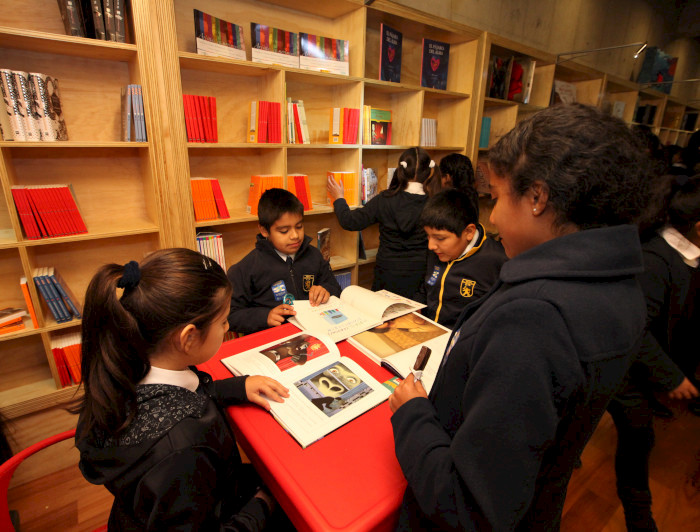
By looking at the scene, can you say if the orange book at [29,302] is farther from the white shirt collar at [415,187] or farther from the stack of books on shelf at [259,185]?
the white shirt collar at [415,187]

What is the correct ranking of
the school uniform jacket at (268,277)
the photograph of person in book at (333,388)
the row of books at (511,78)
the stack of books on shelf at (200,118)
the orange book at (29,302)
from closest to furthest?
the photograph of person in book at (333,388)
the orange book at (29,302)
the school uniform jacket at (268,277)
the stack of books on shelf at (200,118)
the row of books at (511,78)

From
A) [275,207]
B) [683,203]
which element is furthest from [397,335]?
[683,203]

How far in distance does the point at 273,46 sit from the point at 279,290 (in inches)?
57.3

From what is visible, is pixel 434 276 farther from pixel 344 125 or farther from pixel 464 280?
pixel 344 125

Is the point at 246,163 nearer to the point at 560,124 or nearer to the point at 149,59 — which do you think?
the point at 149,59

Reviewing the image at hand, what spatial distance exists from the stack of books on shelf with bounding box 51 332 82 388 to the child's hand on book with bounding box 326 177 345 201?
5.76 ft

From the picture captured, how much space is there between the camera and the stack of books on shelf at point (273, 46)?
6.86 ft

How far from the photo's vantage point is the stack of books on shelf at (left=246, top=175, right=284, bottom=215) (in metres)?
2.27

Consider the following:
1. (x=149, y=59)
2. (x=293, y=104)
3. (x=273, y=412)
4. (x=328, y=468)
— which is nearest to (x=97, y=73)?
(x=149, y=59)

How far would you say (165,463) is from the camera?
2.40 ft

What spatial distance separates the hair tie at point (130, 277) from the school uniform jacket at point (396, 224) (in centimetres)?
178

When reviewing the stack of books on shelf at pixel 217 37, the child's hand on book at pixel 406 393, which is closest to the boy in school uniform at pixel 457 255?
the child's hand on book at pixel 406 393

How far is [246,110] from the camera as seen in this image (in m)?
2.38

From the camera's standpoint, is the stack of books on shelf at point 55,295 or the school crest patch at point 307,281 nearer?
the stack of books on shelf at point 55,295
